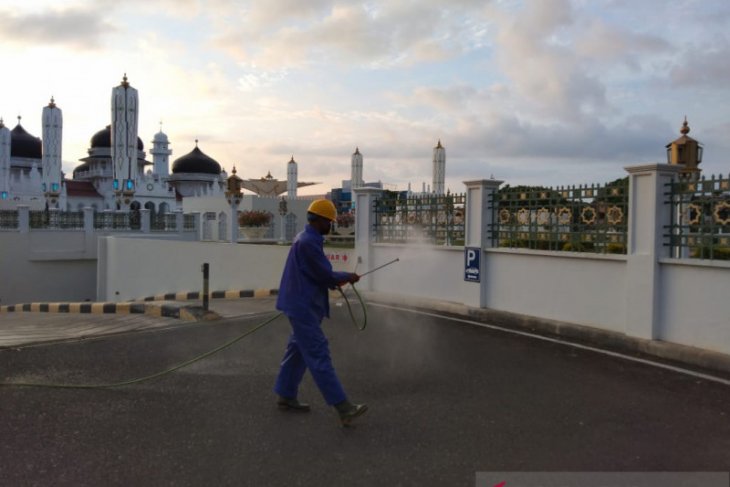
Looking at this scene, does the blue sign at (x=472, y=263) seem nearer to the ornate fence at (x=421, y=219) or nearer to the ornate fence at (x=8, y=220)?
the ornate fence at (x=421, y=219)

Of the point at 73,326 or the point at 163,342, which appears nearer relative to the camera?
the point at 163,342

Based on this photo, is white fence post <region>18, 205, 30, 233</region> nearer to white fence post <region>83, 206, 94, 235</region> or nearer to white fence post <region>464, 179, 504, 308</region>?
white fence post <region>83, 206, 94, 235</region>

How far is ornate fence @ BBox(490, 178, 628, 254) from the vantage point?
26.3 ft

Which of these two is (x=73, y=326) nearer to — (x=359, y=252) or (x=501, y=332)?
(x=359, y=252)

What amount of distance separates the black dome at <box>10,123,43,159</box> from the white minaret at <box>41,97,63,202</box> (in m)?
28.4

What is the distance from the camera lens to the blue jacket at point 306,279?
486cm

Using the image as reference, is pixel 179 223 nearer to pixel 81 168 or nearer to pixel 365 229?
pixel 365 229

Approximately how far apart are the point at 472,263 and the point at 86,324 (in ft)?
20.7

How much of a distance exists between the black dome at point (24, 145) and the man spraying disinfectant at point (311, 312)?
74.4m

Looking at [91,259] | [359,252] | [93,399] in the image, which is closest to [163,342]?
[93,399]

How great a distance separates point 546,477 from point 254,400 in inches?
104

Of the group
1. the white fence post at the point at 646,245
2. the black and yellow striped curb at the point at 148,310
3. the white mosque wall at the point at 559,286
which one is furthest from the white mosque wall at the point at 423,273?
the black and yellow striped curb at the point at 148,310

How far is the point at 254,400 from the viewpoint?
5395 millimetres

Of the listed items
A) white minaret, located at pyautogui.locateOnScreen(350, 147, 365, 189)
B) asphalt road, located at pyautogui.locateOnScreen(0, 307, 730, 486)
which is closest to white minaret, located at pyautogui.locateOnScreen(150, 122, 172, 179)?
white minaret, located at pyautogui.locateOnScreen(350, 147, 365, 189)
